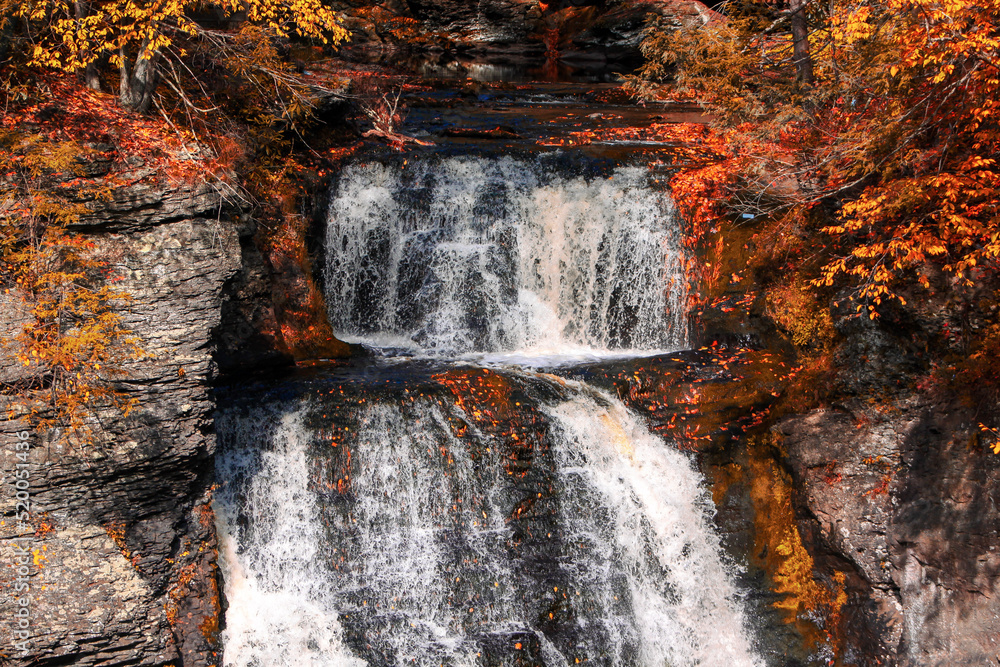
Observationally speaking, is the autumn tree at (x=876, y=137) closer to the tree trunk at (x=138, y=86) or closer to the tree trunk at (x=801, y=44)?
the tree trunk at (x=801, y=44)

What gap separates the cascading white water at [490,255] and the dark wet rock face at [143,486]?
319 cm

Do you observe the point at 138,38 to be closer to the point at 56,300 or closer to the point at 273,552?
the point at 56,300

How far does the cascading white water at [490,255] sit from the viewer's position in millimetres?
9961

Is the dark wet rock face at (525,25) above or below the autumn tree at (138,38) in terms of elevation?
above

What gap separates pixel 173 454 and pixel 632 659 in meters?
5.16

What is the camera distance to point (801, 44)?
10.2 meters

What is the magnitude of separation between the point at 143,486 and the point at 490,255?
556 centimetres

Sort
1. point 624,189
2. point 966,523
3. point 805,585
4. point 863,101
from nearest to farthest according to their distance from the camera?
point 966,523 < point 805,585 < point 863,101 < point 624,189

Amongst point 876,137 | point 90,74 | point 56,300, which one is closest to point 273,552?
point 56,300

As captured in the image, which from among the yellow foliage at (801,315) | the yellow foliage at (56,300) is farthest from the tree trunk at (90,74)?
the yellow foliage at (801,315)

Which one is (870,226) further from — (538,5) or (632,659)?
(538,5)

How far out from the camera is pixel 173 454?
6387 millimetres

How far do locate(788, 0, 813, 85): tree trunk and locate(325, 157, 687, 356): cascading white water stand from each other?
2758 millimetres

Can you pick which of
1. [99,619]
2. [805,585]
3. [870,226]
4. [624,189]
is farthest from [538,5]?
[99,619]
